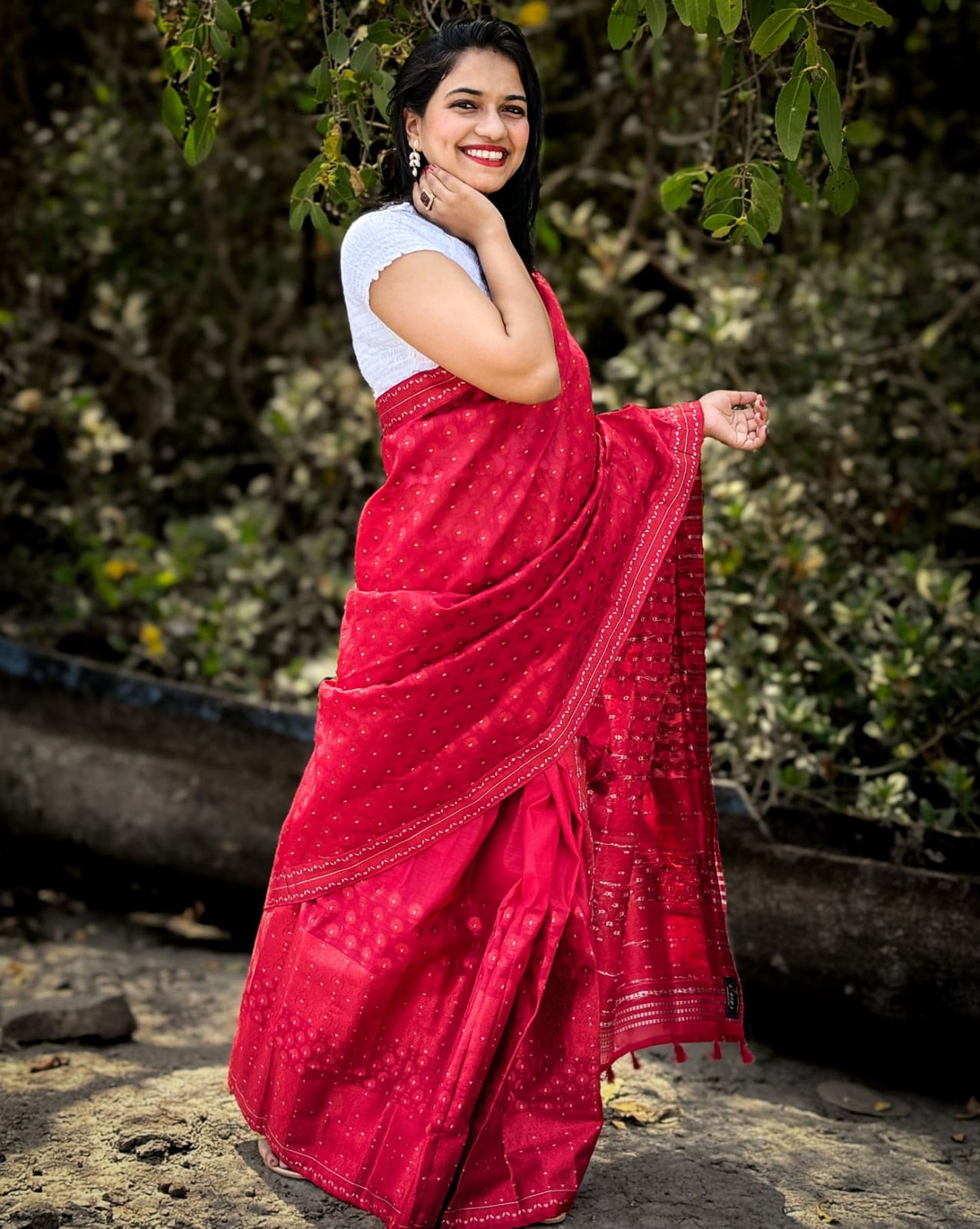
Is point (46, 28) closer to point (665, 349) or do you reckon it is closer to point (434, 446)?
point (665, 349)

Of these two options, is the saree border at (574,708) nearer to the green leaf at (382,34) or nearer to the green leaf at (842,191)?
the green leaf at (842,191)

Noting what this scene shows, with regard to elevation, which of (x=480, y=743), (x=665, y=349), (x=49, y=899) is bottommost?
(x=49, y=899)

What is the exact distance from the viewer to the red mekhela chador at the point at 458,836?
7.00 feet

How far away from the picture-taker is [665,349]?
4.23 m

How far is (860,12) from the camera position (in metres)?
2.11

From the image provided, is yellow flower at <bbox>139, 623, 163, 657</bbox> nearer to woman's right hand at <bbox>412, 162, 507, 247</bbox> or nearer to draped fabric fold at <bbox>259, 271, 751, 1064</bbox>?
draped fabric fold at <bbox>259, 271, 751, 1064</bbox>

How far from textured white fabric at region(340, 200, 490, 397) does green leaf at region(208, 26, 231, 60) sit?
528mm

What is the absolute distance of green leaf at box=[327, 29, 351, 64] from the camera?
2.45 meters

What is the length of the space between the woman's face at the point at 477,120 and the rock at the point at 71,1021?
190cm

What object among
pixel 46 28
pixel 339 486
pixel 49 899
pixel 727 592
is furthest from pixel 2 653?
pixel 46 28

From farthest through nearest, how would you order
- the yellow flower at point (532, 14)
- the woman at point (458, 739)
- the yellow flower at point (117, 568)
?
the yellow flower at point (117, 568) → the yellow flower at point (532, 14) → the woman at point (458, 739)

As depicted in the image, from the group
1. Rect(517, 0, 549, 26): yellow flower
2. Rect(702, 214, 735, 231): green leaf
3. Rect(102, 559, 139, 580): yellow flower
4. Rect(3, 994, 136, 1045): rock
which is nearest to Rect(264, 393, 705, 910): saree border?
Rect(702, 214, 735, 231): green leaf

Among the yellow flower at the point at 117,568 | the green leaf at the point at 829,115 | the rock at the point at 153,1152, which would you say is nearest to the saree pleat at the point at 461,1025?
the rock at the point at 153,1152

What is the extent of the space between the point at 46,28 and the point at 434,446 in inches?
163
